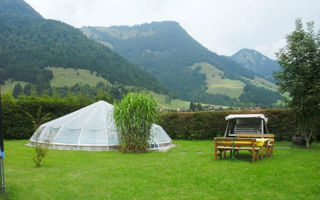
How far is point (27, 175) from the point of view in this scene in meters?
7.13

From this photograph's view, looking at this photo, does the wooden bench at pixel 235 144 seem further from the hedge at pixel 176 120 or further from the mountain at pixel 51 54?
A: the mountain at pixel 51 54

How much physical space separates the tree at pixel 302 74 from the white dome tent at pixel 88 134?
6760 mm

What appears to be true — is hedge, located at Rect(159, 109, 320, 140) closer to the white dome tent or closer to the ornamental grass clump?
the white dome tent

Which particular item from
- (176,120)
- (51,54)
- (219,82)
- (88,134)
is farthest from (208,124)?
(219,82)

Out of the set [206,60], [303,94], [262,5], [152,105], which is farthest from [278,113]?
[206,60]

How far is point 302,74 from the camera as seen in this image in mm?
13586

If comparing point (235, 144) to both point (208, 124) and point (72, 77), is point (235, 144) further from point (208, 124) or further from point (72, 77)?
point (72, 77)

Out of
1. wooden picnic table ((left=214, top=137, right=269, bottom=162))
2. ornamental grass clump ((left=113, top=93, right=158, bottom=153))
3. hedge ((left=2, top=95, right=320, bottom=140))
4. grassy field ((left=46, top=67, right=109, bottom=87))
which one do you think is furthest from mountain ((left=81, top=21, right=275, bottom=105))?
wooden picnic table ((left=214, top=137, right=269, bottom=162))

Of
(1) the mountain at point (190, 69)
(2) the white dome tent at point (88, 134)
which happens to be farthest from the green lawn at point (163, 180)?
(1) the mountain at point (190, 69)

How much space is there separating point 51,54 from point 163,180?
4090 inches

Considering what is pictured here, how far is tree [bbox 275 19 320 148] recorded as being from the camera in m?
13.2

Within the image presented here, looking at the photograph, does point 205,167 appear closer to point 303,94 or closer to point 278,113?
point 303,94

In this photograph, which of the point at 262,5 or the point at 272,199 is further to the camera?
the point at 262,5

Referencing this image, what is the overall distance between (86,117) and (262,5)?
12.9 metres
